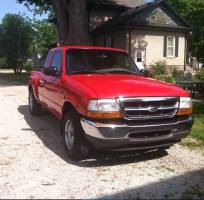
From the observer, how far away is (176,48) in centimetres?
3278

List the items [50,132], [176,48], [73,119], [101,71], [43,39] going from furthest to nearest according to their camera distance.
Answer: [43,39] < [176,48] < [50,132] < [101,71] < [73,119]

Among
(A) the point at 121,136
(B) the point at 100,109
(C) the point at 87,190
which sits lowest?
(C) the point at 87,190

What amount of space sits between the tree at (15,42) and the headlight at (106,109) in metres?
37.1

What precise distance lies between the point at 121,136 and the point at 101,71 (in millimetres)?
2051

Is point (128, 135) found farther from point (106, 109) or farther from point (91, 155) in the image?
point (91, 155)

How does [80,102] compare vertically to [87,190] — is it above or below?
above

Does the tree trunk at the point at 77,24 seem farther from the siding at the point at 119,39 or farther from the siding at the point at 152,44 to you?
the siding at the point at 152,44

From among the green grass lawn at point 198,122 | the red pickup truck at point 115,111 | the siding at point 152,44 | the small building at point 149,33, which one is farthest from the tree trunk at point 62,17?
the red pickup truck at point 115,111

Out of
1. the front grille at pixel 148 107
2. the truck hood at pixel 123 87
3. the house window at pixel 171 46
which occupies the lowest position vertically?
the front grille at pixel 148 107

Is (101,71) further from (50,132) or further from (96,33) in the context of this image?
(96,33)

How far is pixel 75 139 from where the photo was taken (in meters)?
6.64

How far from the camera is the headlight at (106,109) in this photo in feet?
20.1

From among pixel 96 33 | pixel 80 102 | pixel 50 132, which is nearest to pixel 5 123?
pixel 50 132

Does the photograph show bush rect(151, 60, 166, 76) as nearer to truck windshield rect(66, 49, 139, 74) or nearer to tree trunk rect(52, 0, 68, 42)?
tree trunk rect(52, 0, 68, 42)
